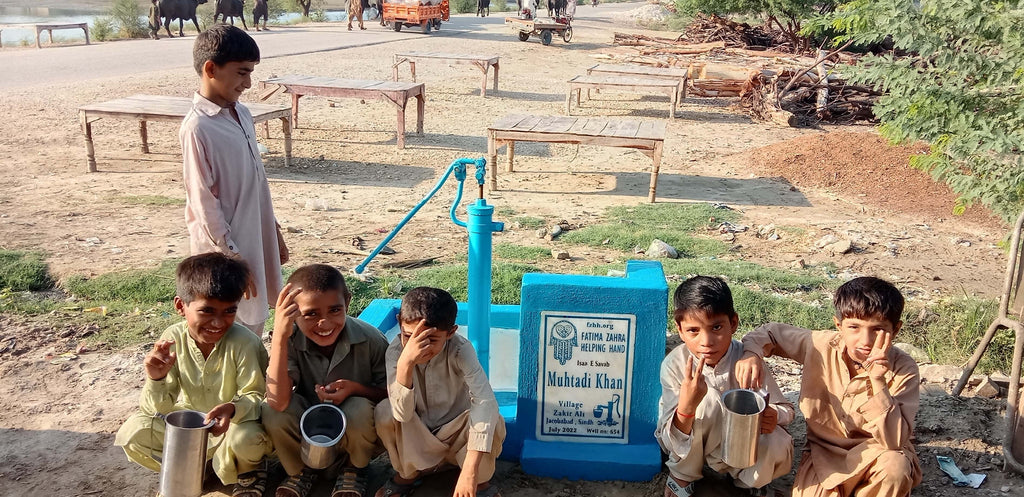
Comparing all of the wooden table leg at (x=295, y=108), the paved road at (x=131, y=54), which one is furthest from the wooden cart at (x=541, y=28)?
the wooden table leg at (x=295, y=108)

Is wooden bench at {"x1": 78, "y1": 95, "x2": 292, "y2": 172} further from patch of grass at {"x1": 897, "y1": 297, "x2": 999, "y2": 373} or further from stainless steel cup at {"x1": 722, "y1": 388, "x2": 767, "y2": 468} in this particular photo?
stainless steel cup at {"x1": 722, "y1": 388, "x2": 767, "y2": 468}

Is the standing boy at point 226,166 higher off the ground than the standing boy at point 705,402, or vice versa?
the standing boy at point 226,166

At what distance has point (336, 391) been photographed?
3.05m

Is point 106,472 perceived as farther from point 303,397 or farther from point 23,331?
point 23,331

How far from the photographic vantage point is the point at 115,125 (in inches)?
434

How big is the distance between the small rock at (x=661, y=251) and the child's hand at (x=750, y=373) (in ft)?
11.2

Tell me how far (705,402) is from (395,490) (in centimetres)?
122

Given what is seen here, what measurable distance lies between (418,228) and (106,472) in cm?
400

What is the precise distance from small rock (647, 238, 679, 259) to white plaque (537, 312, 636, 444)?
303cm

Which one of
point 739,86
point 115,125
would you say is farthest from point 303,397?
point 739,86

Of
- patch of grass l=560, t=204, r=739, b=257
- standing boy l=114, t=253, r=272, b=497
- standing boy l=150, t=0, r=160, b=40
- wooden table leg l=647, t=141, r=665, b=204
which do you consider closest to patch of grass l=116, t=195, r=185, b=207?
patch of grass l=560, t=204, r=739, b=257

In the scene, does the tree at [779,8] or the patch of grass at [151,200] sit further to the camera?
the tree at [779,8]

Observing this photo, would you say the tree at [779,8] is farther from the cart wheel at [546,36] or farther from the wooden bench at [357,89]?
the wooden bench at [357,89]

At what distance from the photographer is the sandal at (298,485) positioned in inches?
122
